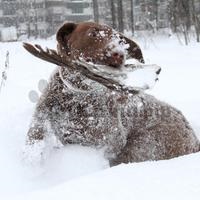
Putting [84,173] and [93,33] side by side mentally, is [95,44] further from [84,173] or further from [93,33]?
[84,173]

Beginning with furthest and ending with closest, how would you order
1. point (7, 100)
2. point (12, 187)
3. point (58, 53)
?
1. point (7, 100)
2. point (58, 53)
3. point (12, 187)

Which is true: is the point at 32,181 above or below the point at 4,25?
above

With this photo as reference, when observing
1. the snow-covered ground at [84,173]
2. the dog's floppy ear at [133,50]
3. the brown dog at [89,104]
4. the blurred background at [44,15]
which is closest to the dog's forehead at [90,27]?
the brown dog at [89,104]

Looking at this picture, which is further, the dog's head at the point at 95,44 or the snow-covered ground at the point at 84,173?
the dog's head at the point at 95,44

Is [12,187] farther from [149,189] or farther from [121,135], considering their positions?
[149,189]

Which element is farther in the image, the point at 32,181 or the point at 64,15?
the point at 64,15

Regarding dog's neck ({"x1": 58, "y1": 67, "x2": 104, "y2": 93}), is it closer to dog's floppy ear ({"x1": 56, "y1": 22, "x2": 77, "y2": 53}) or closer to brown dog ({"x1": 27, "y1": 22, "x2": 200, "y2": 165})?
brown dog ({"x1": 27, "y1": 22, "x2": 200, "y2": 165})

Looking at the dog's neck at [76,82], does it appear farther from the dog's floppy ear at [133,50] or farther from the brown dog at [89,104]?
the dog's floppy ear at [133,50]

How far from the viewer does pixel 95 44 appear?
8.25 ft

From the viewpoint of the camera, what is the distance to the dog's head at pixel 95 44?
2473 mm

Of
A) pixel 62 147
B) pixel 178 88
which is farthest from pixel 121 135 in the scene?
pixel 178 88

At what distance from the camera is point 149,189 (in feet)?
5.60

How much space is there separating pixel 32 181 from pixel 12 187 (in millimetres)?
103

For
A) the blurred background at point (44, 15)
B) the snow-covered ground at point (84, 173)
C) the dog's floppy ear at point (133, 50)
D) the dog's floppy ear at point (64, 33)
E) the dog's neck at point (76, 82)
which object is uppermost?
the dog's floppy ear at point (64, 33)
